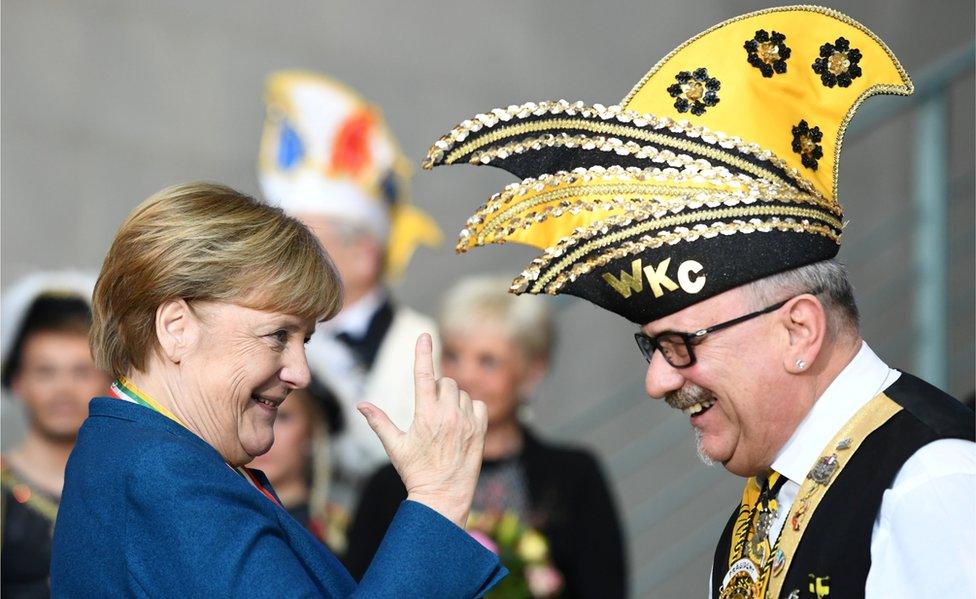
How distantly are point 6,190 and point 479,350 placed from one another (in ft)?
8.43

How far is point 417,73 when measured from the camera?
729 centimetres

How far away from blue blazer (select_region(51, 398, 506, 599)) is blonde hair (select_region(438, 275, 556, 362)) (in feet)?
11.4

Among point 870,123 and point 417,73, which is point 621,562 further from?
point 417,73

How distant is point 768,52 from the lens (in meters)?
2.55

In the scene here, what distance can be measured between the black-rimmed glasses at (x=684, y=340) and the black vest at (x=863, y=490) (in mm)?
270

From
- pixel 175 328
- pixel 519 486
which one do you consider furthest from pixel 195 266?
pixel 519 486

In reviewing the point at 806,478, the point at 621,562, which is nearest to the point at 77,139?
the point at 621,562

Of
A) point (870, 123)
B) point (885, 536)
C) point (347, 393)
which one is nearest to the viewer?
point (885, 536)

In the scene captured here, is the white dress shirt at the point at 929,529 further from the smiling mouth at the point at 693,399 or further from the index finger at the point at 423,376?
the index finger at the point at 423,376

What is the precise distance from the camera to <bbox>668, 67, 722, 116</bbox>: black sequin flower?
2525mm

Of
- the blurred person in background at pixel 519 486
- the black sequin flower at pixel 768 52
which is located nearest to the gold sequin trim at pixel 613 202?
the black sequin flower at pixel 768 52

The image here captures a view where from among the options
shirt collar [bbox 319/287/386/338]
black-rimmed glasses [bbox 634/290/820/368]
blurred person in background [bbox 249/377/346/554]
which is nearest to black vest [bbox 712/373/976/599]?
black-rimmed glasses [bbox 634/290/820/368]

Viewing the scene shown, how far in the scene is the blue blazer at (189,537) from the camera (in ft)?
7.00

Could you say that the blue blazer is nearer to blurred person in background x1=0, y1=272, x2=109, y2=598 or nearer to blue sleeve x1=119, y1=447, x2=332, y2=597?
blue sleeve x1=119, y1=447, x2=332, y2=597
